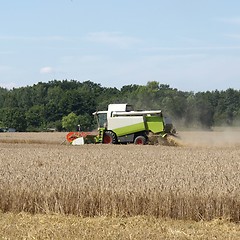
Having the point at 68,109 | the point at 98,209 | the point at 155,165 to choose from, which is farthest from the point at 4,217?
the point at 68,109

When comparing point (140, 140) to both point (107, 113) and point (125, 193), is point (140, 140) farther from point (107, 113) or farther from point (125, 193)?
point (125, 193)

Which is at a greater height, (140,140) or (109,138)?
(109,138)

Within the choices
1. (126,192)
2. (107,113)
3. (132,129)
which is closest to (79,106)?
(107,113)

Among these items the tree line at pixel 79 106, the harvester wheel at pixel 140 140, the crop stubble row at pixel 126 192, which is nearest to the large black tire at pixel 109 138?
the harvester wheel at pixel 140 140

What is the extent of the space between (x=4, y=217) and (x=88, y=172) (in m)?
3.28

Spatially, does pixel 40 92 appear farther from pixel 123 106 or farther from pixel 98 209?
pixel 98 209

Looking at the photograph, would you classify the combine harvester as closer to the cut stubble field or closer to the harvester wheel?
the harvester wheel

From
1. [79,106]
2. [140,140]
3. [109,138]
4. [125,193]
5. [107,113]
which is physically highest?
[79,106]

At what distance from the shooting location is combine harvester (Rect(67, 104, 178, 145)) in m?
31.8

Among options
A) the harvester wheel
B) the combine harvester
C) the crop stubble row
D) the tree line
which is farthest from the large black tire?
the tree line

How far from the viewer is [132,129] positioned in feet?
105

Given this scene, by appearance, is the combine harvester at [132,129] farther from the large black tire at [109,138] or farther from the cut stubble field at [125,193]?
the cut stubble field at [125,193]

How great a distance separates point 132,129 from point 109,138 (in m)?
1.44

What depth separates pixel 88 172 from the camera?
47.9 ft
